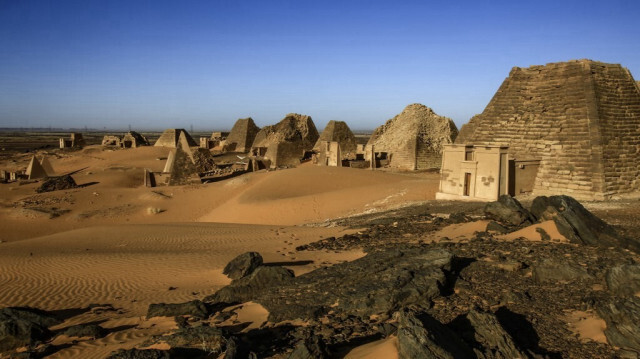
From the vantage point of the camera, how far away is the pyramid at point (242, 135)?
44250 mm

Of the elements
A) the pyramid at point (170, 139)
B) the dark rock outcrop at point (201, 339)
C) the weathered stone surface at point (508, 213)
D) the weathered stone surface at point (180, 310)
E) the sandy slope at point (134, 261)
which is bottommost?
the sandy slope at point (134, 261)

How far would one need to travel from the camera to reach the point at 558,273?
6.42 metres

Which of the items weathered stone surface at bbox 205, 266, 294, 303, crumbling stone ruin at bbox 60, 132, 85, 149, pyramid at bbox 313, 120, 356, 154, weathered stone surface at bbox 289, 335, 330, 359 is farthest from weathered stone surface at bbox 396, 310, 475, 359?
crumbling stone ruin at bbox 60, 132, 85, 149

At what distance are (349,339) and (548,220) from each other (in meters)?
6.34

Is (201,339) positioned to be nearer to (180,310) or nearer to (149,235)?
(180,310)

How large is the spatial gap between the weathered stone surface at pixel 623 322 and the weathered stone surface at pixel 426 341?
1.68m

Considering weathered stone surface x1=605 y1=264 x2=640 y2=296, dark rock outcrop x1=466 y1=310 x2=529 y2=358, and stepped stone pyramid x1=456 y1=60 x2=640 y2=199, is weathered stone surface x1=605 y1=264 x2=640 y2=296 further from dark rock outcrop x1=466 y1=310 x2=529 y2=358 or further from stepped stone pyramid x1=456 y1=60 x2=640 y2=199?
stepped stone pyramid x1=456 y1=60 x2=640 y2=199

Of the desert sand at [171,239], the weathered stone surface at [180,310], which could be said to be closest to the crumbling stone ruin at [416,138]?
the desert sand at [171,239]

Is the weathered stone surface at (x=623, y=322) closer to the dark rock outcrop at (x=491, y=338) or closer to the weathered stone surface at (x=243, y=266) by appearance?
the dark rock outcrop at (x=491, y=338)

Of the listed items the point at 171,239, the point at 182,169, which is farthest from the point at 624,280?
the point at 182,169

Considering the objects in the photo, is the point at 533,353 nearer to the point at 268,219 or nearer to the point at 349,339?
the point at 349,339

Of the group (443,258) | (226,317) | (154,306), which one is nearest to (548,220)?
(443,258)

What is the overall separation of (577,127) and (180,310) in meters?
14.3

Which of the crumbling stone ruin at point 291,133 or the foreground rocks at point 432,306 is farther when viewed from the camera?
the crumbling stone ruin at point 291,133
